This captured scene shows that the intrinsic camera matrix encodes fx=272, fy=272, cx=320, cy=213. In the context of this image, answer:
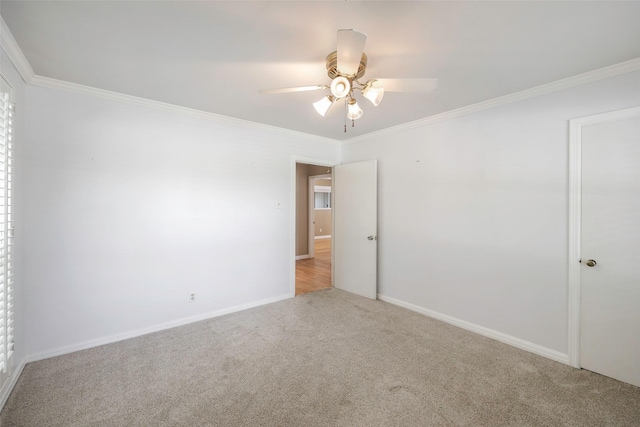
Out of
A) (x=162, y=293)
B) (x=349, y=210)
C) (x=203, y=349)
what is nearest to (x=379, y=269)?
(x=349, y=210)

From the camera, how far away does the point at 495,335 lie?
110 inches

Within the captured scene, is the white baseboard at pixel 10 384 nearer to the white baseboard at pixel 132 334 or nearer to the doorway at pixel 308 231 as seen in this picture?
the white baseboard at pixel 132 334

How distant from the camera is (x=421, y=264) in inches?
137

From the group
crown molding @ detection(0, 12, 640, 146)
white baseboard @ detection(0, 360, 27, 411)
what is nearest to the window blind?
white baseboard @ detection(0, 360, 27, 411)

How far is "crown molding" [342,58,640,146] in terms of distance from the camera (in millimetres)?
2098

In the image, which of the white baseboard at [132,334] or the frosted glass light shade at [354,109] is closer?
the frosted glass light shade at [354,109]

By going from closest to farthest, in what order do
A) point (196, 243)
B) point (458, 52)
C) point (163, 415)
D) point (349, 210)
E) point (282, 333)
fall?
point (163, 415) < point (458, 52) < point (282, 333) < point (196, 243) < point (349, 210)

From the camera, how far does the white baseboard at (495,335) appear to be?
7.97ft

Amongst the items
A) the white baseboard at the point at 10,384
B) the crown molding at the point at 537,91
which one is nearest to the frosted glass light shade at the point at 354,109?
the crown molding at the point at 537,91

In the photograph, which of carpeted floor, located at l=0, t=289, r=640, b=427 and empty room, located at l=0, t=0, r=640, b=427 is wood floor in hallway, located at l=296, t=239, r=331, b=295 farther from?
carpeted floor, located at l=0, t=289, r=640, b=427

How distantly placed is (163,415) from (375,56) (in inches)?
111

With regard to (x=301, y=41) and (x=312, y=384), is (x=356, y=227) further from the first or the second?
(x=301, y=41)

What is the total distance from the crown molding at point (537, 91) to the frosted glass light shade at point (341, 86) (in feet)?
6.19

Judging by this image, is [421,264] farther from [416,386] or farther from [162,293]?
[162,293]
